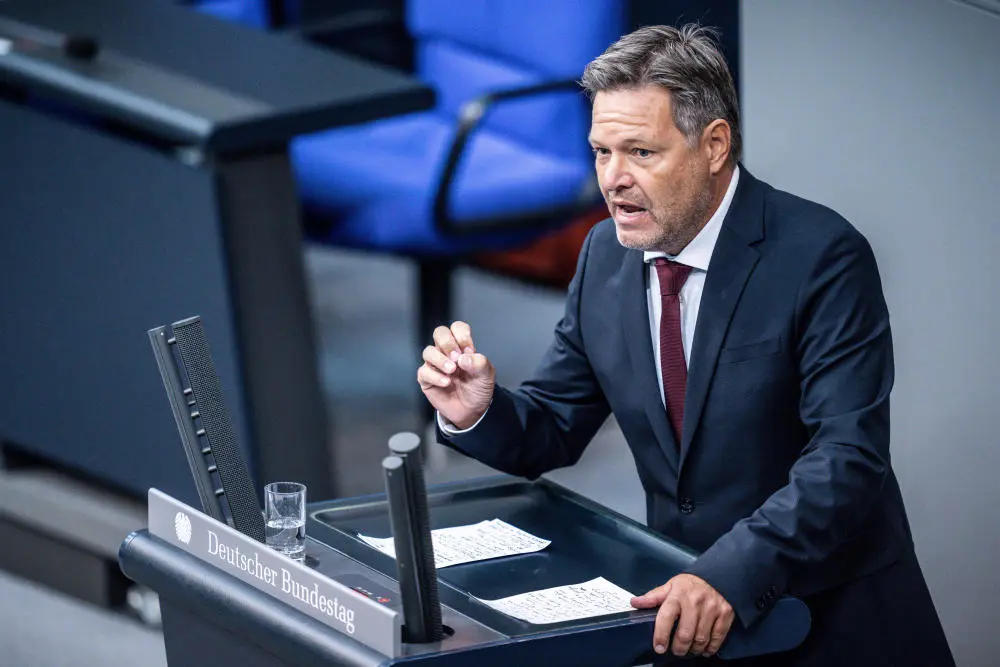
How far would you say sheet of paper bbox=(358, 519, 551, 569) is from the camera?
82.3 inches

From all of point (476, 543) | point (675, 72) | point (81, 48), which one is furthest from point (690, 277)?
point (81, 48)

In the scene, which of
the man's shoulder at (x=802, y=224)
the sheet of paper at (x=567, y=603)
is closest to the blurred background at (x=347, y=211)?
the man's shoulder at (x=802, y=224)

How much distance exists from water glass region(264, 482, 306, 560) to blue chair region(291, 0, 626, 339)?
225cm

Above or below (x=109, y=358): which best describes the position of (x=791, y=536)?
above

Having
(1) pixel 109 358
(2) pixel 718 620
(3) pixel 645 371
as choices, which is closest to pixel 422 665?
(2) pixel 718 620

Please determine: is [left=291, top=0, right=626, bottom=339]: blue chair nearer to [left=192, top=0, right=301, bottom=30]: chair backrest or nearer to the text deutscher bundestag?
[left=192, top=0, right=301, bottom=30]: chair backrest

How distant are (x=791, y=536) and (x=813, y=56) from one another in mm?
1038

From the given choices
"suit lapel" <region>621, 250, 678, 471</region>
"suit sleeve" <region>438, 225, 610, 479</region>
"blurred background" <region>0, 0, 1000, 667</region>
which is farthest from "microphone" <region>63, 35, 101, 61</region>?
"suit lapel" <region>621, 250, 678, 471</region>

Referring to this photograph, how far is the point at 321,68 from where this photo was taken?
3801 mm

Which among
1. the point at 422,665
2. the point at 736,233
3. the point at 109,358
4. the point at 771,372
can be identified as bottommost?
the point at 109,358

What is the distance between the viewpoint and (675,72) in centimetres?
205

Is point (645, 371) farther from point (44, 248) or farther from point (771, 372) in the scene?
point (44, 248)

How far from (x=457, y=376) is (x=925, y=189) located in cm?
88

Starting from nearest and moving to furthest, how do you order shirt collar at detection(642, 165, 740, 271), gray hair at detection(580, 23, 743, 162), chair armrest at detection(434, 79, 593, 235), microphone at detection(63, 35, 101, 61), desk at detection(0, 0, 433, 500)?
1. gray hair at detection(580, 23, 743, 162)
2. shirt collar at detection(642, 165, 740, 271)
3. desk at detection(0, 0, 433, 500)
4. microphone at detection(63, 35, 101, 61)
5. chair armrest at detection(434, 79, 593, 235)
